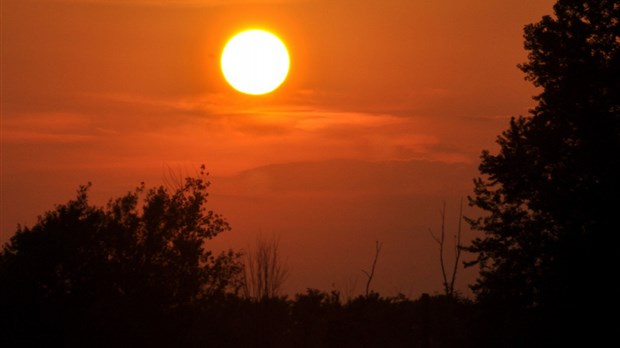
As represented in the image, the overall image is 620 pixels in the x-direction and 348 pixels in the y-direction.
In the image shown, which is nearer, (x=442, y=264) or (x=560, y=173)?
(x=560, y=173)

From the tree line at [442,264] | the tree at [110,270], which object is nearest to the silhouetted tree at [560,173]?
the tree line at [442,264]

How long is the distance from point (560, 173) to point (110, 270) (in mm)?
21677

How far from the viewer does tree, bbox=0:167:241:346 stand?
4019 cm

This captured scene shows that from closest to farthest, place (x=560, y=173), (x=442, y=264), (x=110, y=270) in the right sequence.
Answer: (x=560, y=173)
(x=110, y=270)
(x=442, y=264)

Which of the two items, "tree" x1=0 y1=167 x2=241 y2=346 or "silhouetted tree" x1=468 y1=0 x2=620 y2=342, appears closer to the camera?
"silhouetted tree" x1=468 y1=0 x2=620 y2=342

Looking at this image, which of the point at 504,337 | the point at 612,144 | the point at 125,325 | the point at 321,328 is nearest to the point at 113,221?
the point at 125,325

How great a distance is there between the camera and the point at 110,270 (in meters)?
43.8

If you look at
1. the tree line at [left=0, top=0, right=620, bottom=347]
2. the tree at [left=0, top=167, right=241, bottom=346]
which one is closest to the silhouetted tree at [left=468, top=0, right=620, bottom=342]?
the tree line at [left=0, top=0, right=620, bottom=347]

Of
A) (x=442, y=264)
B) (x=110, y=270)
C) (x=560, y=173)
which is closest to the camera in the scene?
(x=560, y=173)

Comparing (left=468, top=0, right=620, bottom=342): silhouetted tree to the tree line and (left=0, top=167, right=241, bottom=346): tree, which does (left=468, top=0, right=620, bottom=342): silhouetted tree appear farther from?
(left=0, top=167, right=241, bottom=346): tree

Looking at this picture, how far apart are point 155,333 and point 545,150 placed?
19.1m

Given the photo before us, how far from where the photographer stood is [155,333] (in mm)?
41625

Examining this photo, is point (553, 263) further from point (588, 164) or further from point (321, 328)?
point (321, 328)

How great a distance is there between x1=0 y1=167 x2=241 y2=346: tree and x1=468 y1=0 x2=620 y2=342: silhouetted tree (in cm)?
1625
